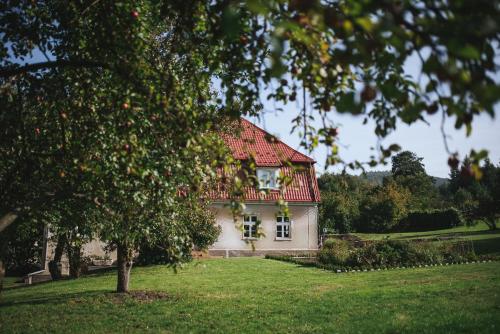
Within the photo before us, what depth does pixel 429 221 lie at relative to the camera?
4881 cm

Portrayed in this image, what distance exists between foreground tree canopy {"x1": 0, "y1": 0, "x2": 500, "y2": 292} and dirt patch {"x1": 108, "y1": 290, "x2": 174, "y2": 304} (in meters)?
4.92

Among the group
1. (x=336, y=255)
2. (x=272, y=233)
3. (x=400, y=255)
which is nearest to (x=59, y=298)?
(x=336, y=255)

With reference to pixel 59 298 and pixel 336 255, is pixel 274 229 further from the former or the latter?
pixel 59 298

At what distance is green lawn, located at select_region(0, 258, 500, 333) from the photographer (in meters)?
8.38

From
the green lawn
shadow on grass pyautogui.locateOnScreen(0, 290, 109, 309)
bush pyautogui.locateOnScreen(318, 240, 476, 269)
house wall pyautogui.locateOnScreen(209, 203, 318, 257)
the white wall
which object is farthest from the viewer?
the white wall

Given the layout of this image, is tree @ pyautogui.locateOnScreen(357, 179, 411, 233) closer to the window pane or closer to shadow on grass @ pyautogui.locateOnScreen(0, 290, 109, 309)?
the window pane

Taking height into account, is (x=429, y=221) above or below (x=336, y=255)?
above

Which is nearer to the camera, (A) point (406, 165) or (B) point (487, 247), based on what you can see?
(B) point (487, 247)

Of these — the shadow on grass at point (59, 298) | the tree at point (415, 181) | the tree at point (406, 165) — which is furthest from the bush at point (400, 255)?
the tree at point (406, 165)

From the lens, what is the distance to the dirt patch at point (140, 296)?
11.8 m

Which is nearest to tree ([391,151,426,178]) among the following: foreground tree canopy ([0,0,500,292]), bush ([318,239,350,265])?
bush ([318,239,350,265])

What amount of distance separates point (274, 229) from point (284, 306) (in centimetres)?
1791

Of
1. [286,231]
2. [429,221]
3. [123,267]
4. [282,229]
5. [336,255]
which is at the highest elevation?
[429,221]

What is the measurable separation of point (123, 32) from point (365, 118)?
3.45 metres
